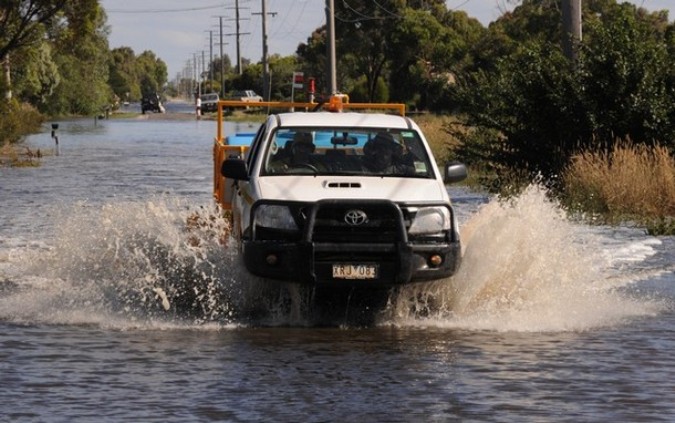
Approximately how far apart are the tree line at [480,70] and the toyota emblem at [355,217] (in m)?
13.4

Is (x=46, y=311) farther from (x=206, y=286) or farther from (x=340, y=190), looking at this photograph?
(x=340, y=190)

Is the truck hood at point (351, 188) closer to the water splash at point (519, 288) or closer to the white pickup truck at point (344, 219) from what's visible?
the white pickup truck at point (344, 219)

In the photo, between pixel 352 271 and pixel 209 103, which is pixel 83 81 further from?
pixel 352 271

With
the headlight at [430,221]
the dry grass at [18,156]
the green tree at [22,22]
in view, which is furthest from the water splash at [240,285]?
the green tree at [22,22]

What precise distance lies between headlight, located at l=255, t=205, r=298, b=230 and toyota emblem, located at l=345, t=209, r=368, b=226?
414 millimetres

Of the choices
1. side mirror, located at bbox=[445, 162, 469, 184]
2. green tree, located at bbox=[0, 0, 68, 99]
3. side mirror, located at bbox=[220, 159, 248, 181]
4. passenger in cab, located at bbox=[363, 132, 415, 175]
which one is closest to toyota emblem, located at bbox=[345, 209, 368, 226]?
passenger in cab, located at bbox=[363, 132, 415, 175]

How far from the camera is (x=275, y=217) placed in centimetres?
1271

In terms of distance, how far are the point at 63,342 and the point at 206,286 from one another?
186cm

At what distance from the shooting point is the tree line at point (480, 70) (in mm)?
26172

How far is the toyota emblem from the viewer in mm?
12570

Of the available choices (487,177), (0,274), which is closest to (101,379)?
(0,274)

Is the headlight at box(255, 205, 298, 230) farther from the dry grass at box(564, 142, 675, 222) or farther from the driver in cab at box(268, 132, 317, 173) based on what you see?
the dry grass at box(564, 142, 675, 222)

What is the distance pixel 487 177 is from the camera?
101 ft

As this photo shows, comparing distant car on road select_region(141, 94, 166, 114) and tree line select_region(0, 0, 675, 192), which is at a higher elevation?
tree line select_region(0, 0, 675, 192)
